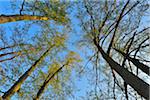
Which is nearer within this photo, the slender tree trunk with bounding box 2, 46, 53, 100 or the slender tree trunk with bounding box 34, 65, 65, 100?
the slender tree trunk with bounding box 2, 46, 53, 100

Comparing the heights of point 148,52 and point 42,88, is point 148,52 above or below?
above

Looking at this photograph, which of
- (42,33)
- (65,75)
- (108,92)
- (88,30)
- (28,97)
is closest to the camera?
(108,92)

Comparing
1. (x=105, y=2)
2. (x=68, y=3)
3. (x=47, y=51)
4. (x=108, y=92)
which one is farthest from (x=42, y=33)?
(x=108, y=92)

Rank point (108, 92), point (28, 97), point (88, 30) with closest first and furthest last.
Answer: point (108, 92), point (88, 30), point (28, 97)

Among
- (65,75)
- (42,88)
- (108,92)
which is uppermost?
(65,75)

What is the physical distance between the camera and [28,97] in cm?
1112

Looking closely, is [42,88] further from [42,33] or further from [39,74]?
[42,33]

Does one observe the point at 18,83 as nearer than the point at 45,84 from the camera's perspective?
Yes

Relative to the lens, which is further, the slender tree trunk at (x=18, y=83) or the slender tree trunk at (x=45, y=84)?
the slender tree trunk at (x=45, y=84)

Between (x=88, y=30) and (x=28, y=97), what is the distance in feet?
12.2

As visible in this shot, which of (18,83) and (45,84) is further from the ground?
(45,84)

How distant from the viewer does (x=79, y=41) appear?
1173cm

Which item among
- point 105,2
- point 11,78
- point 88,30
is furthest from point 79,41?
point 11,78

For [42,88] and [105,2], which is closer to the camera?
[105,2]
